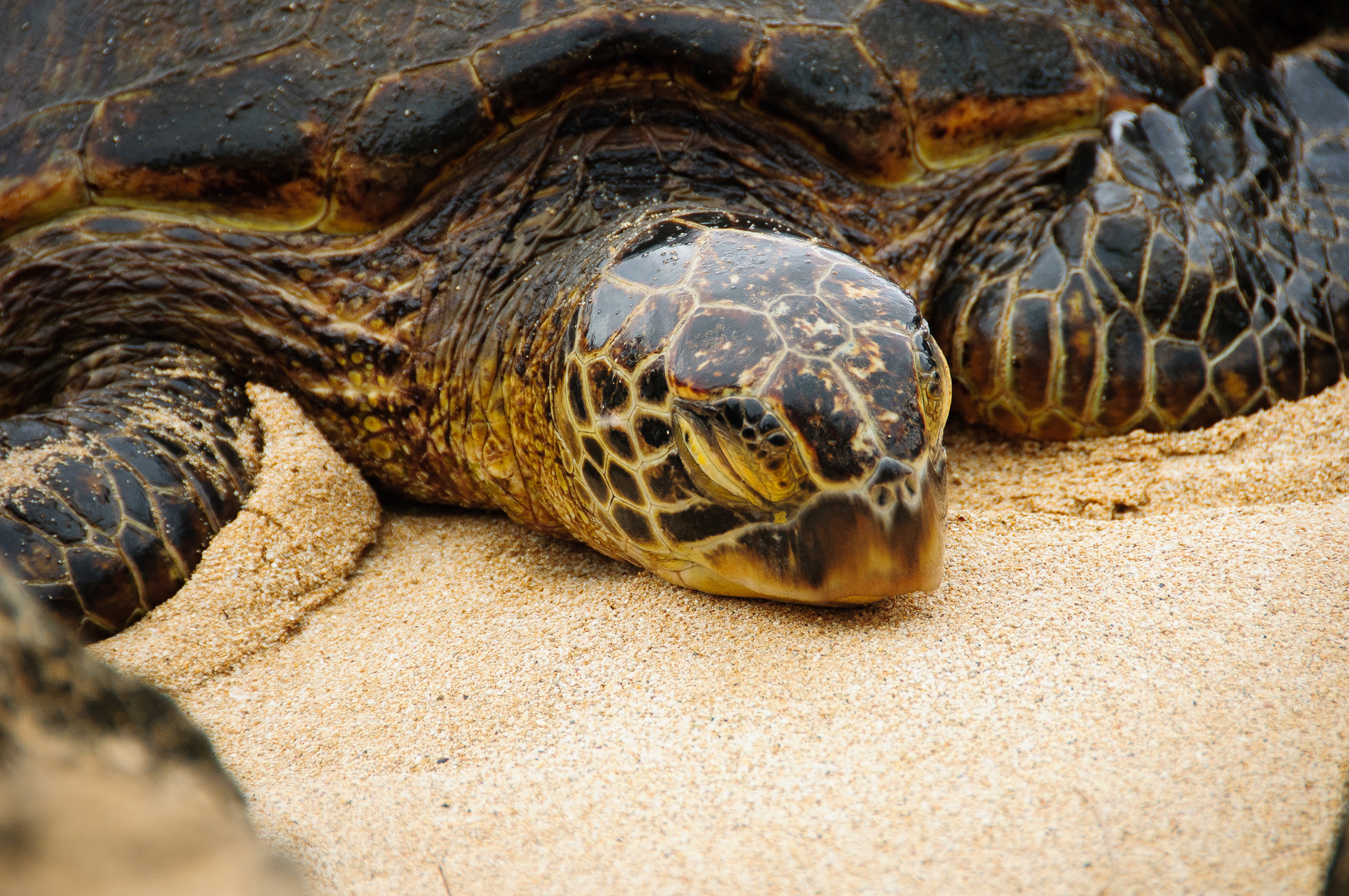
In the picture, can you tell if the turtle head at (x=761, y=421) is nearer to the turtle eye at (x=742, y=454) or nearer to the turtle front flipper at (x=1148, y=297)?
the turtle eye at (x=742, y=454)

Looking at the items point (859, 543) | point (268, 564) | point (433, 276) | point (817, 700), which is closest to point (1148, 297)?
point (859, 543)

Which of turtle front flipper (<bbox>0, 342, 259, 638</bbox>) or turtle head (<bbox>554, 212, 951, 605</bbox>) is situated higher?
turtle head (<bbox>554, 212, 951, 605</bbox>)

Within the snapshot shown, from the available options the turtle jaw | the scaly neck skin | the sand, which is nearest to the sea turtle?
the scaly neck skin

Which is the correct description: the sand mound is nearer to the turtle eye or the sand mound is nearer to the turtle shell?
the turtle shell

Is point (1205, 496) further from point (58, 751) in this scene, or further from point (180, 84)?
point (180, 84)

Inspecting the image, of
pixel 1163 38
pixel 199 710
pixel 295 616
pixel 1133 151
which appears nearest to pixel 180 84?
pixel 295 616

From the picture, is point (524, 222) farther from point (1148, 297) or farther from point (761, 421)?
point (1148, 297)

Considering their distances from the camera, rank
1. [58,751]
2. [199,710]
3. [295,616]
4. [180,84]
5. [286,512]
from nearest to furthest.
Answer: [58,751], [199,710], [295,616], [286,512], [180,84]
